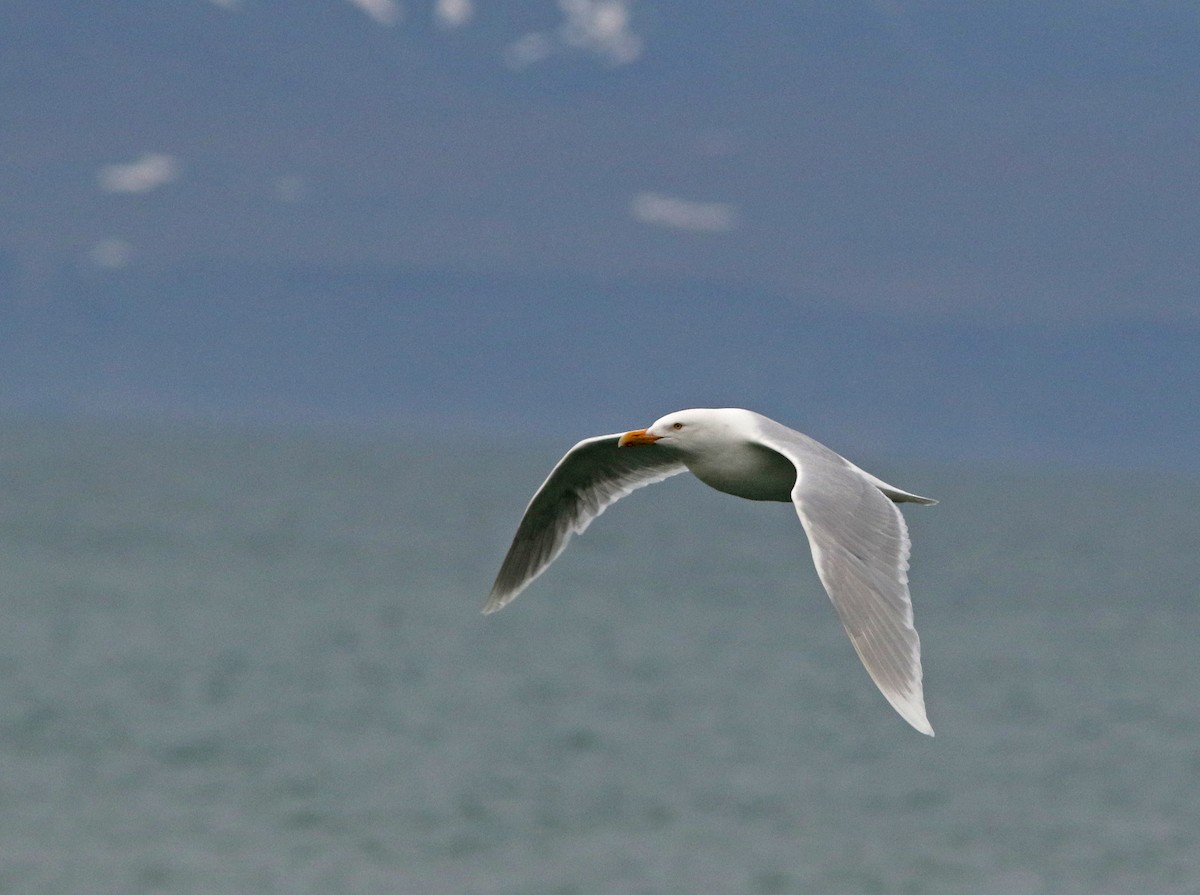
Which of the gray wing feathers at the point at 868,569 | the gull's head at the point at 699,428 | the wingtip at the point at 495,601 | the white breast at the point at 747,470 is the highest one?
the gull's head at the point at 699,428

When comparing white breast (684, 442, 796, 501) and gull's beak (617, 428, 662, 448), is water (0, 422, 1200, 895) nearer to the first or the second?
gull's beak (617, 428, 662, 448)

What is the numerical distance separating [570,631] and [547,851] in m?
33.0

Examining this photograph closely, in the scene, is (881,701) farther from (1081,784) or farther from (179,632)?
(179,632)

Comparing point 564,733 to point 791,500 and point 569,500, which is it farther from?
point 791,500

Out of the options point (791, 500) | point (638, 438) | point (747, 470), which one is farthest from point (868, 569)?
point (638, 438)

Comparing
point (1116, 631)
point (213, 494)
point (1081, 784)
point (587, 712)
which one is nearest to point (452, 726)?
point (587, 712)

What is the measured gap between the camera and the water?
35.8 m

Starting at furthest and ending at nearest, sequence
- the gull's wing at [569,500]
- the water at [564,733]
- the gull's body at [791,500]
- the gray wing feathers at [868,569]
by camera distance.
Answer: the water at [564,733], the gull's wing at [569,500], the gull's body at [791,500], the gray wing feathers at [868,569]

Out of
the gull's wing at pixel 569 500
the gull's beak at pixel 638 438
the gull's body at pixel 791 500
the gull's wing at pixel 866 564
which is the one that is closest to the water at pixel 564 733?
the gull's wing at pixel 569 500

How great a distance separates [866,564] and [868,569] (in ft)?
0.17

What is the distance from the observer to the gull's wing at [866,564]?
9312 millimetres

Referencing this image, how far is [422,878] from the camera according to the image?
111 ft

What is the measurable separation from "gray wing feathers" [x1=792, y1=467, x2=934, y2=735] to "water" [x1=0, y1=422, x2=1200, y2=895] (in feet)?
78.7

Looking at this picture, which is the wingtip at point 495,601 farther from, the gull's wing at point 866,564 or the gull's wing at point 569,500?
the gull's wing at point 866,564
